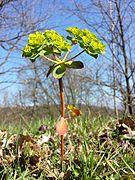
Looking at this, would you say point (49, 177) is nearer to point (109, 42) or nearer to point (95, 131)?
point (95, 131)

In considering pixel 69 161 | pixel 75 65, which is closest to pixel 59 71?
pixel 75 65

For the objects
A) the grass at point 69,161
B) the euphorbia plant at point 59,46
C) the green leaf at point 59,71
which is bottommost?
the grass at point 69,161

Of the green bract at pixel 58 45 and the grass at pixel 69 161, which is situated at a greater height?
the green bract at pixel 58 45

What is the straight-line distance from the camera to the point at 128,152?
52.7 inches

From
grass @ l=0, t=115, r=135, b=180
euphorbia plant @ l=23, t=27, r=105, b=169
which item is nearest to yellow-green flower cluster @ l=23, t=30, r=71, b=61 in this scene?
euphorbia plant @ l=23, t=27, r=105, b=169

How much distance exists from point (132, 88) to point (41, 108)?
39.1 feet

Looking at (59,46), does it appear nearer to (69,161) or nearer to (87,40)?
(87,40)

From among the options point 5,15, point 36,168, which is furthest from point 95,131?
point 5,15

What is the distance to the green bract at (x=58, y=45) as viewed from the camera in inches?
42.5

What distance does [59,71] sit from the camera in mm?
1103

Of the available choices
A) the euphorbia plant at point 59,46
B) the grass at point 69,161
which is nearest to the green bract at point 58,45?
the euphorbia plant at point 59,46

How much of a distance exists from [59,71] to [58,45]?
9cm

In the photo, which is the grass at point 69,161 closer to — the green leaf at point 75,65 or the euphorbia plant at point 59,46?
the euphorbia plant at point 59,46

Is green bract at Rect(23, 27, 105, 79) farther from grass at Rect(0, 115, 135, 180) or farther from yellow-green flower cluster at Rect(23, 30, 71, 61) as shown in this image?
grass at Rect(0, 115, 135, 180)
